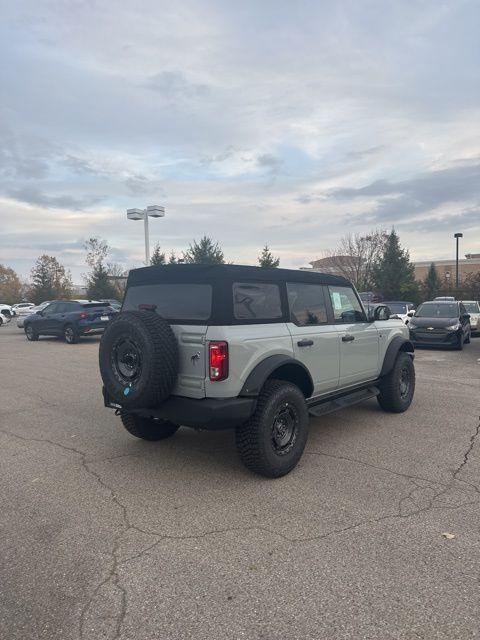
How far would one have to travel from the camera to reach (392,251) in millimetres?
39312

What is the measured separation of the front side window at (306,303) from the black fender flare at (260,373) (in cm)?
61

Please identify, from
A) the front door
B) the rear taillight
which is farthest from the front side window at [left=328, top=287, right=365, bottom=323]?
the rear taillight

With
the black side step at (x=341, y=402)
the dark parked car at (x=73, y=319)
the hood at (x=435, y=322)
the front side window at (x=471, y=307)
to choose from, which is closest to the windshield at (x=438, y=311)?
the hood at (x=435, y=322)

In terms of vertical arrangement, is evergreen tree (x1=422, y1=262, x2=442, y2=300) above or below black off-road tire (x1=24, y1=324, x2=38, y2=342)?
above

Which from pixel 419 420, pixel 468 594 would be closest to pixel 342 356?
pixel 419 420

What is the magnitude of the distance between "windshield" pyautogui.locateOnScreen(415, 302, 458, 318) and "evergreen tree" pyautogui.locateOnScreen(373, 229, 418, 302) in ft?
77.6

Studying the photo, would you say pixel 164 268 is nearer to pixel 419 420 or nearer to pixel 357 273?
pixel 419 420

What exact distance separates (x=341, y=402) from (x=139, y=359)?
2396mm

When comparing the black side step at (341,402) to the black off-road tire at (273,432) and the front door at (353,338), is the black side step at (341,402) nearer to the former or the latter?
the front door at (353,338)

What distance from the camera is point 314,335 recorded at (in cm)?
491

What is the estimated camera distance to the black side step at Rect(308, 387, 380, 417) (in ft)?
16.0

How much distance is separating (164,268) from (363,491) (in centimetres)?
275

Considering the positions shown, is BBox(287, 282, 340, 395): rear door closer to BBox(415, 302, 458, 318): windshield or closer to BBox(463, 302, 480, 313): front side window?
BBox(415, 302, 458, 318): windshield

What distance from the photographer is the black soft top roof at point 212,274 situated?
4285 mm
